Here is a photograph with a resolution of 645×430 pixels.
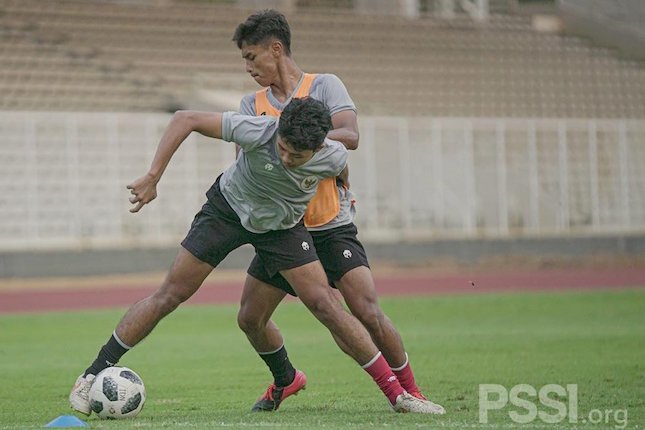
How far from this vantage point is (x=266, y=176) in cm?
744

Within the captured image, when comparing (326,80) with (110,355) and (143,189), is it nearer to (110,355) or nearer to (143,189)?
(143,189)

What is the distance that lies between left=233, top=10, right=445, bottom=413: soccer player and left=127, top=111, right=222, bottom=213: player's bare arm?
668 mm

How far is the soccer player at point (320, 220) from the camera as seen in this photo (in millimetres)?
7828

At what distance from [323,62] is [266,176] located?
23.2m

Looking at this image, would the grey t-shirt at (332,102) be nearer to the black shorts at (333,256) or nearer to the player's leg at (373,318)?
the black shorts at (333,256)

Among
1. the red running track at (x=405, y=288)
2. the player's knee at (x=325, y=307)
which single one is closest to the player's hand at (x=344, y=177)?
the player's knee at (x=325, y=307)

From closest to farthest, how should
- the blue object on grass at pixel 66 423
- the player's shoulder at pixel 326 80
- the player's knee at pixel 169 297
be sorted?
the blue object on grass at pixel 66 423 < the player's knee at pixel 169 297 < the player's shoulder at pixel 326 80

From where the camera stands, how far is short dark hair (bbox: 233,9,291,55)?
7848 millimetres

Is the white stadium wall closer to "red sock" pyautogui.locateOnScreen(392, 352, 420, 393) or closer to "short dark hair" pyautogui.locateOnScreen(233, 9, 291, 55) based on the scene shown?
"short dark hair" pyautogui.locateOnScreen(233, 9, 291, 55)

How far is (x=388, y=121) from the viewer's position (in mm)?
27281

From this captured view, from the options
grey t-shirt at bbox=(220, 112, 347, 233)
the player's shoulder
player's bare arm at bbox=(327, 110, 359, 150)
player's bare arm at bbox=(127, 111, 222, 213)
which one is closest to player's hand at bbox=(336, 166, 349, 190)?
player's bare arm at bbox=(327, 110, 359, 150)

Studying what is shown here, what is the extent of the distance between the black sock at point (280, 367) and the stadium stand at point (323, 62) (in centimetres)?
1823

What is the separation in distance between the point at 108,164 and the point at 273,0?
935cm

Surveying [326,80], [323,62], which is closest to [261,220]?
[326,80]
